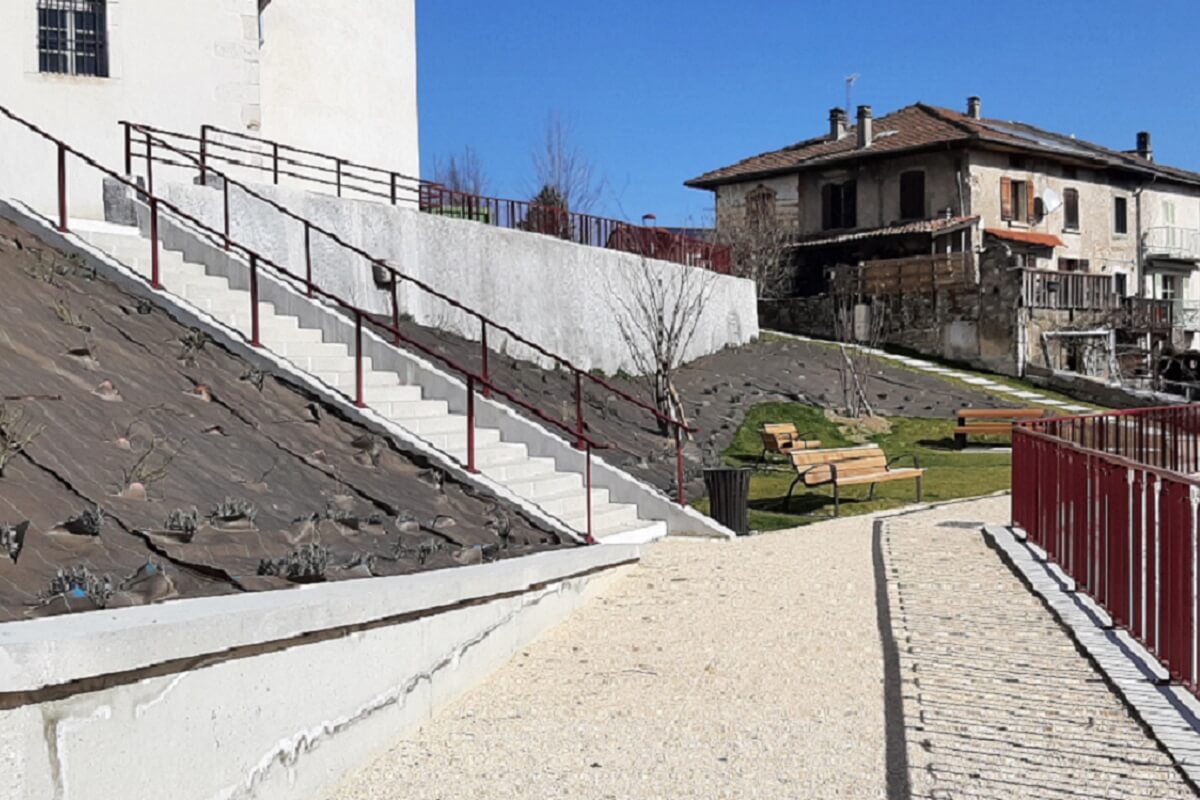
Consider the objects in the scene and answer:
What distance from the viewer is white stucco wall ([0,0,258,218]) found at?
1594cm

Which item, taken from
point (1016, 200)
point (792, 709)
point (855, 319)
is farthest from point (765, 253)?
point (792, 709)

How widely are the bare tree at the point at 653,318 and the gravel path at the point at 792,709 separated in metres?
10.8

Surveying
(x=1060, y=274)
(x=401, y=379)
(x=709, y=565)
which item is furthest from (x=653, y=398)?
(x=1060, y=274)

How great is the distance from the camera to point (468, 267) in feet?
61.9

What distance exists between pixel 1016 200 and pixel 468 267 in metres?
28.2

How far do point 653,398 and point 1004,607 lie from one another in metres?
13.0

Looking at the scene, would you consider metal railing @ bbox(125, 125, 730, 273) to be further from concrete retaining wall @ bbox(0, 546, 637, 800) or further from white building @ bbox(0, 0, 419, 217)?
concrete retaining wall @ bbox(0, 546, 637, 800)

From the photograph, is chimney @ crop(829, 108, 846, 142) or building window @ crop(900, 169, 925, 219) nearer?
building window @ crop(900, 169, 925, 219)

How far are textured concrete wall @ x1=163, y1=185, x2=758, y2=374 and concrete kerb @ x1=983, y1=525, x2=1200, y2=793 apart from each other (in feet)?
34.3

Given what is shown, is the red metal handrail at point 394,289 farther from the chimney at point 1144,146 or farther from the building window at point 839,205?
the chimney at point 1144,146

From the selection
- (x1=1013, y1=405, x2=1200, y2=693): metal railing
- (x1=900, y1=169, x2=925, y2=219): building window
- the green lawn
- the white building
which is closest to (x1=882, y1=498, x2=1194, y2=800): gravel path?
(x1=1013, y1=405, x2=1200, y2=693): metal railing

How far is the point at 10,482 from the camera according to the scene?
581 cm

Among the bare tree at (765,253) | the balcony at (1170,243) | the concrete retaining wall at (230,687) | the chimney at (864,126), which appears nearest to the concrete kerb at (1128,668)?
the concrete retaining wall at (230,687)

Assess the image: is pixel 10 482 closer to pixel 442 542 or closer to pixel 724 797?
pixel 442 542
